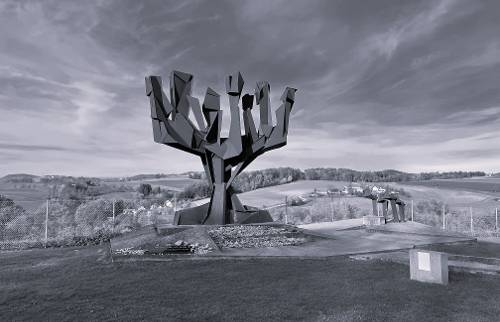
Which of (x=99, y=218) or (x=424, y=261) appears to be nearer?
(x=424, y=261)

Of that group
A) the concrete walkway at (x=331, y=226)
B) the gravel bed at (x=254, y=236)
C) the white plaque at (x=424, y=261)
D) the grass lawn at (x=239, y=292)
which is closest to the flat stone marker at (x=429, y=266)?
the white plaque at (x=424, y=261)

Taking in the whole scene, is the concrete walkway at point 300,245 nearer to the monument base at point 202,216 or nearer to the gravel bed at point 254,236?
the gravel bed at point 254,236

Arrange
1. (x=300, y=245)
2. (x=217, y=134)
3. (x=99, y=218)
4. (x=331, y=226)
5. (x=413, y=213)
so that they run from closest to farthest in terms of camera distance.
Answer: (x=300, y=245)
(x=217, y=134)
(x=99, y=218)
(x=331, y=226)
(x=413, y=213)

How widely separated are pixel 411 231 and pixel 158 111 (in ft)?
33.7

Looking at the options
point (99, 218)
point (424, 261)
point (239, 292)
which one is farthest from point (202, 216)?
point (424, 261)

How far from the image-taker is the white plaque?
6273 mm

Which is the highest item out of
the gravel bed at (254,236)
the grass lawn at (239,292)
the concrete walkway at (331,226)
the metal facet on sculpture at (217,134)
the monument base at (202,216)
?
the metal facet on sculpture at (217,134)

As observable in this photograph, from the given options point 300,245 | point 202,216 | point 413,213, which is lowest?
point 413,213

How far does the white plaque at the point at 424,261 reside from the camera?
627 cm

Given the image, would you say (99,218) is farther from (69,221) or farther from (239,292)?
(239,292)

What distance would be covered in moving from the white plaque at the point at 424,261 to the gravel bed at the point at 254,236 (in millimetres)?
4155

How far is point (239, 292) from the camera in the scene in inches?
219

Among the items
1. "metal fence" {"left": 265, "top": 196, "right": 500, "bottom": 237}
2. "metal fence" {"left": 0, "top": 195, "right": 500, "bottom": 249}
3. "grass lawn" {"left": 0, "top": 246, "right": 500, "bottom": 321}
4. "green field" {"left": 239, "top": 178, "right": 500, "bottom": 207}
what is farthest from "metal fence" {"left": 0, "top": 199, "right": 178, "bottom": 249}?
"green field" {"left": 239, "top": 178, "right": 500, "bottom": 207}

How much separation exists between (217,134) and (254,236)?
11.9ft
